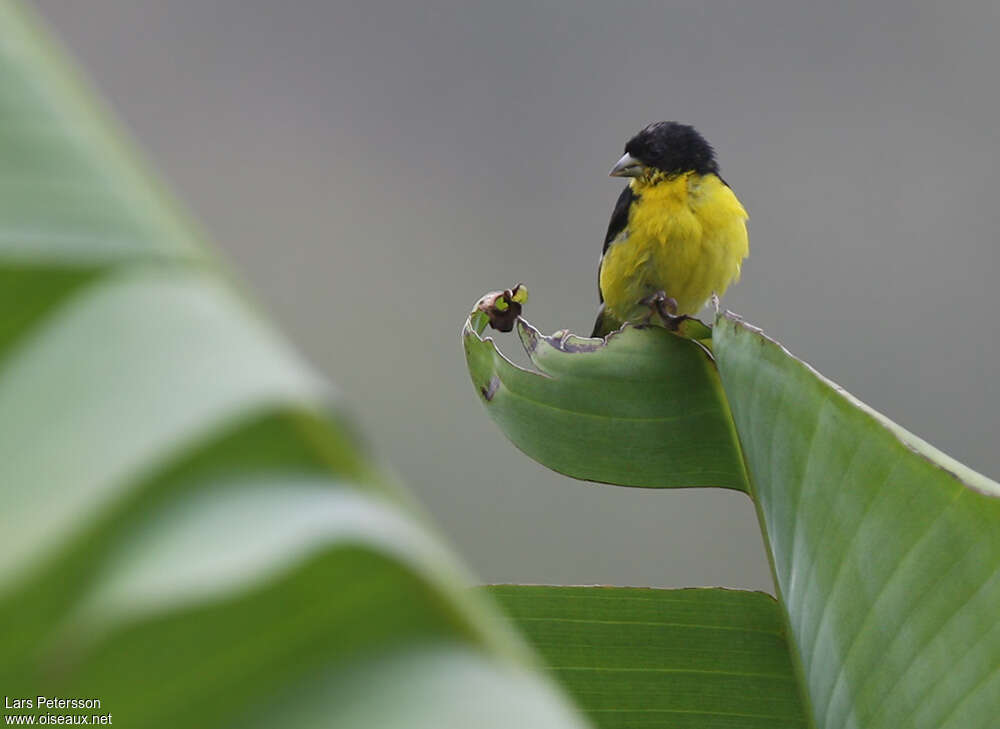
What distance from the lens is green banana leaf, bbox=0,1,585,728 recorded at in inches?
7.1

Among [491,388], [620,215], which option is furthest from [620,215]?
[491,388]

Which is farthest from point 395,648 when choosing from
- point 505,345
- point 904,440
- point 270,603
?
point 505,345

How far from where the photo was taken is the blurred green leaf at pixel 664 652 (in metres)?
0.94

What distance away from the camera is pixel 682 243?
2740 millimetres

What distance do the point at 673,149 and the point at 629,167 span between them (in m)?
0.12

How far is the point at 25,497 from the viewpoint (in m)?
0.20

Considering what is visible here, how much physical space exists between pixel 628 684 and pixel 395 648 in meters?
0.78

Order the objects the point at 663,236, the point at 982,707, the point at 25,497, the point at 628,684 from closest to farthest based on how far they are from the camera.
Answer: the point at 25,497, the point at 982,707, the point at 628,684, the point at 663,236

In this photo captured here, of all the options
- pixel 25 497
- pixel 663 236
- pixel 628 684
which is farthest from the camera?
pixel 663 236

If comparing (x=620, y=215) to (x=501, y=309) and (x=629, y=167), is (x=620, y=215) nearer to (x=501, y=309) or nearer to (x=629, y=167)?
(x=629, y=167)

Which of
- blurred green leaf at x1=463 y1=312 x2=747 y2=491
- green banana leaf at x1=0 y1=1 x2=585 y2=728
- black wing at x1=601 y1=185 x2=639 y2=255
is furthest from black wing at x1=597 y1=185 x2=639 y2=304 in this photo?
green banana leaf at x1=0 y1=1 x2=585 y2=728

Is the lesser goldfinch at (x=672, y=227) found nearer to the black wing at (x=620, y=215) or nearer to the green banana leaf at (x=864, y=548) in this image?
the black wing at (x=620, y=215)

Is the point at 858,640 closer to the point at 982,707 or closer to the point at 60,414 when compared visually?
the point at 982,707

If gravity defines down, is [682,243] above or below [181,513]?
above
